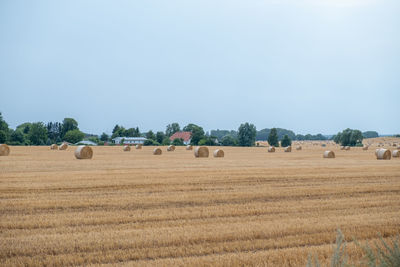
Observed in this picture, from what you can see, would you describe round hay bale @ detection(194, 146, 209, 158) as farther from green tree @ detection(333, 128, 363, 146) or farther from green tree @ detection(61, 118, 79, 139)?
green tree @ detection(61, 118, 79, 139)

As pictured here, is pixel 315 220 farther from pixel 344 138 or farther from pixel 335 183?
pixel 344 138

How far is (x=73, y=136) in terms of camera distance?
116 meters

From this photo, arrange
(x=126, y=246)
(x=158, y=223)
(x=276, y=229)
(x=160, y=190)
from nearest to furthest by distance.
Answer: (x=126, y=246), (x=276, y=229), (x=158, y=223), (x=160, y=190)

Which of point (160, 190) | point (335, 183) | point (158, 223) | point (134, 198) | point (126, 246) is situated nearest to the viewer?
point (126, 246)

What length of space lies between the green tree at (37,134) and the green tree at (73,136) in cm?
1245

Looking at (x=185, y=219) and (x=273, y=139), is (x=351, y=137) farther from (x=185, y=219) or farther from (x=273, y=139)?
(x=185, y=219)

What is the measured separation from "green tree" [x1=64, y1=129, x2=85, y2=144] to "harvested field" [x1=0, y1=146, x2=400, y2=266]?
103139 mm

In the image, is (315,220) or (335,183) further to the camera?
(335,183)

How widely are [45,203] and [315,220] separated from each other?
6718mm

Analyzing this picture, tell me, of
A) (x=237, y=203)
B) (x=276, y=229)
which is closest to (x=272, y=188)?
(x=237, y=203)

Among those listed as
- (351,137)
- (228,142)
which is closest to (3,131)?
(228,142)

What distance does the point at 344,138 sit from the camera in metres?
104

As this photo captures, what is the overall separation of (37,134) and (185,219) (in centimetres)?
9850

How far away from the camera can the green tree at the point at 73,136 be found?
116 m
